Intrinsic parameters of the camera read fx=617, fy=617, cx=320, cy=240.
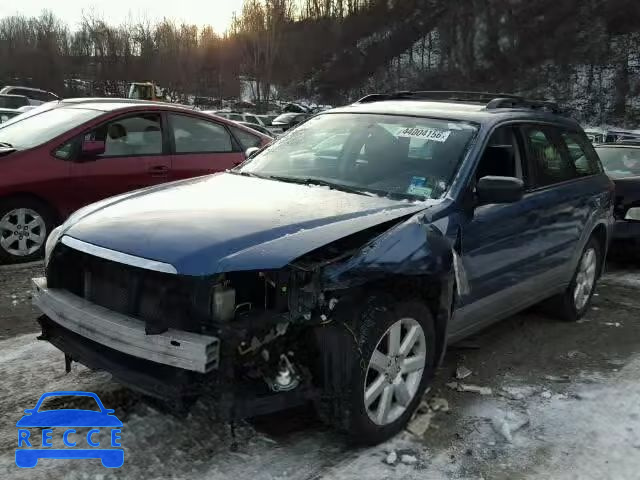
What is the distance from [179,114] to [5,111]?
12781mm

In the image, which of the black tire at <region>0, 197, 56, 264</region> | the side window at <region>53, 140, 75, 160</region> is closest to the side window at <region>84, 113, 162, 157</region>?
the side window at <region>53, 140, 75, 160</region>

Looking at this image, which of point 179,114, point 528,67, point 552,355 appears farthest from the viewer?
point 528,67

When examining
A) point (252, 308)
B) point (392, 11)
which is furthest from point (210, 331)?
point (392, 11)

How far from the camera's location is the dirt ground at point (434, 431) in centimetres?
289

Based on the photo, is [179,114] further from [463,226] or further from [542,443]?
[542,443]

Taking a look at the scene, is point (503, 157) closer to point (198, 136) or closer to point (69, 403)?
point (69, 403)

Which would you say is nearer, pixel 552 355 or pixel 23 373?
pixel 23 373

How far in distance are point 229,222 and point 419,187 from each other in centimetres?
129

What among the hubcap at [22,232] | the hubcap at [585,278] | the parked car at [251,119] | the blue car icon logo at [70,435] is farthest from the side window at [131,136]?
the parked car at [251,119]

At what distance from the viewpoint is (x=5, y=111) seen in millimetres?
17344

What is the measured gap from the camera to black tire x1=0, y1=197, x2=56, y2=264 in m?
5.91

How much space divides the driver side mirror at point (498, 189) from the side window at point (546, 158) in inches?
33.7

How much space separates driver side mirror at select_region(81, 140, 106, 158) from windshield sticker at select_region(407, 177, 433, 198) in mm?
3925

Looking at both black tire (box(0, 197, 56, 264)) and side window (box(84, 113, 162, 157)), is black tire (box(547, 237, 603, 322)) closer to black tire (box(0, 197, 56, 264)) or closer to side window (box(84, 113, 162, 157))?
side window (box(84, 113, 162, 157))
